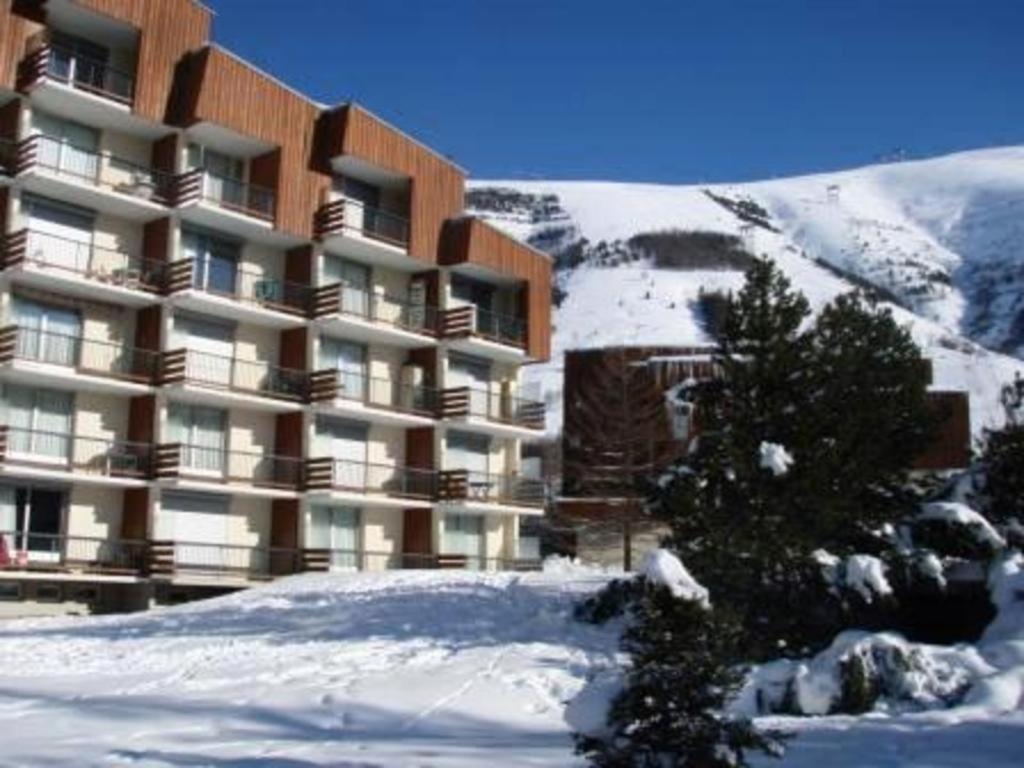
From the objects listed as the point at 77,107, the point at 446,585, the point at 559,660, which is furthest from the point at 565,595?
the point at 77,107

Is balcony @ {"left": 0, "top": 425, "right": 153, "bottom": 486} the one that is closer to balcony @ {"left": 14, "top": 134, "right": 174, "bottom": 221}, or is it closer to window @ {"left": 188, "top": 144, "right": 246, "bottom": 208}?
balcony @ {"left": 14, "top": 134, "right": 174, "bottom": 221}

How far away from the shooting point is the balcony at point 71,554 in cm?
3312

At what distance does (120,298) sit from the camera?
120ft

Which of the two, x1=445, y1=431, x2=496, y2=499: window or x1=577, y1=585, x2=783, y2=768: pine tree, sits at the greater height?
x1=445, y1=431, x2=496, y2=499: window

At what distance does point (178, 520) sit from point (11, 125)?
455 inches

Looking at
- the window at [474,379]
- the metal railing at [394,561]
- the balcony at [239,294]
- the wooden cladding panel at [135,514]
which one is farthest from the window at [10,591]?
the window at [474,379]

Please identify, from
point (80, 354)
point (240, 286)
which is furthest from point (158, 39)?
point (80, 354)

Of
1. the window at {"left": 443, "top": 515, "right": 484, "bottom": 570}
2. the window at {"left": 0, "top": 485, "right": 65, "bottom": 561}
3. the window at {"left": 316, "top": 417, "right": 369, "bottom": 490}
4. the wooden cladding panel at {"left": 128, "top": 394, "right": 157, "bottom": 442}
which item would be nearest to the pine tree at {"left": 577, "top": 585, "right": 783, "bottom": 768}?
the window at {"left": 0, "top": 485, "right": 65, "bottom": 561}

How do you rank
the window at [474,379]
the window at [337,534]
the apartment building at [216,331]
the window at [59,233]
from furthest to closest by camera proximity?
the window at [474,379] → the window at [337,534] → the window at [59,233] → the apartment building at [216,331]

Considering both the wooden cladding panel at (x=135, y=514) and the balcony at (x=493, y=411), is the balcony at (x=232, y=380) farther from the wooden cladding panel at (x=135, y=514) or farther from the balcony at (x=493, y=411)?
the balcony at (x=493, y=411)

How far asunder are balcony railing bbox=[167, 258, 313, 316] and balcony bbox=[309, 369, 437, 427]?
246 centimetres

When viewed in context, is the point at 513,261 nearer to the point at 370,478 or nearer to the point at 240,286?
the point at 370,478

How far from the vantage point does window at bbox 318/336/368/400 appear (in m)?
42.6

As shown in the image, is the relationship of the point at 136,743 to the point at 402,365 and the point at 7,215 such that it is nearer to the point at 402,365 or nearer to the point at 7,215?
the point at 7,215
